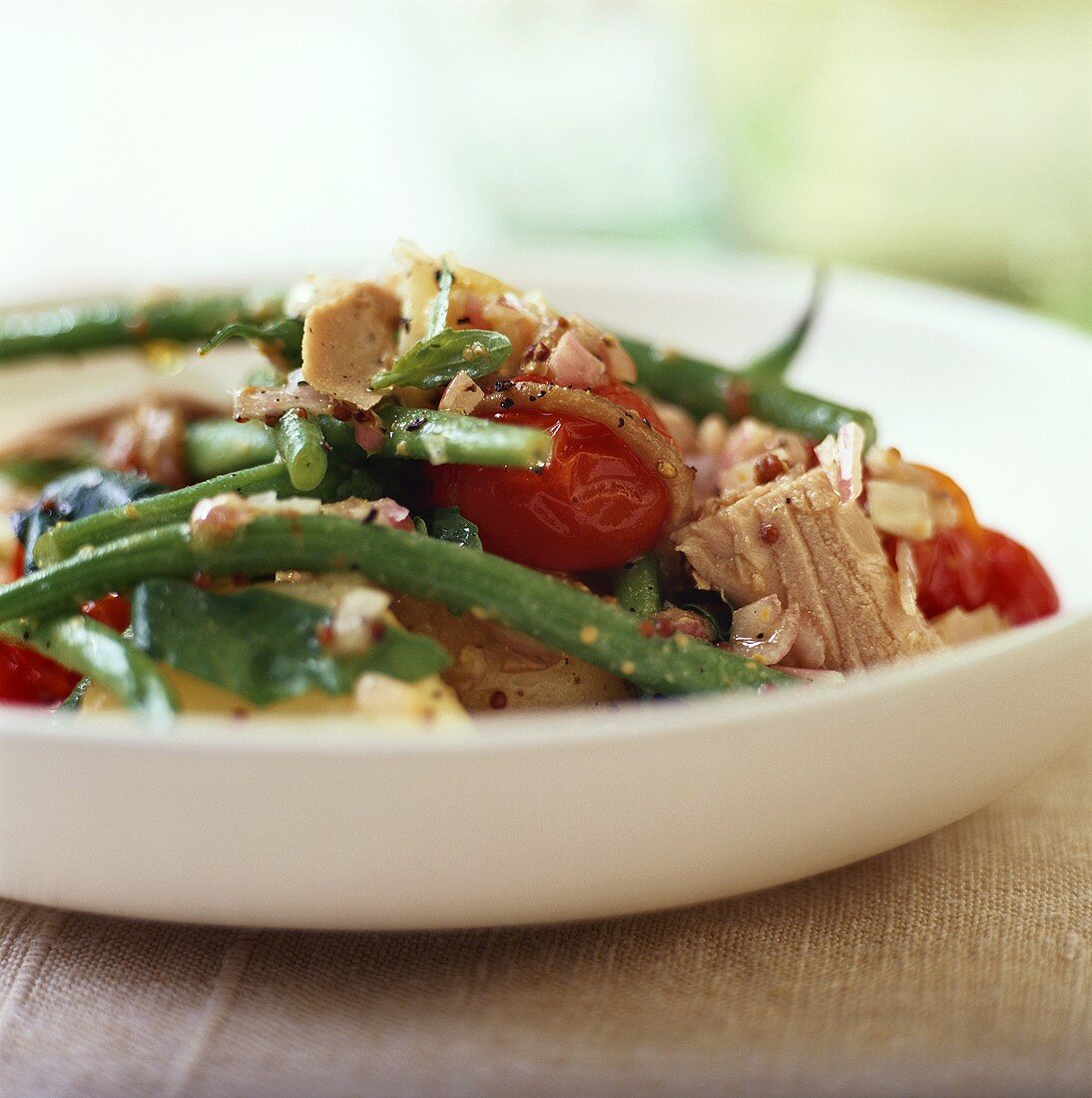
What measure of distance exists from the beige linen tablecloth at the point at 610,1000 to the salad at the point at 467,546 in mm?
509

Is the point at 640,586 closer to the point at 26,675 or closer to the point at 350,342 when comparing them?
the point at 350,342

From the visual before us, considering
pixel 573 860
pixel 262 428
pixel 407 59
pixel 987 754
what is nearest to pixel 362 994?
pixel 573 860

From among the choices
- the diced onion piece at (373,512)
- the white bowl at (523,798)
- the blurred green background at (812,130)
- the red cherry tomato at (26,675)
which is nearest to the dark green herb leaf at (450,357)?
the diced onion piece at (373,512)

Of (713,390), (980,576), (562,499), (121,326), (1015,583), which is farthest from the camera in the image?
(121,326)

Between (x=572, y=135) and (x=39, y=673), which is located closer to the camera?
(x=39, y=673)

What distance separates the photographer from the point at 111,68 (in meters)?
10.2

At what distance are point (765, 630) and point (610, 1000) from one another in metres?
1.00

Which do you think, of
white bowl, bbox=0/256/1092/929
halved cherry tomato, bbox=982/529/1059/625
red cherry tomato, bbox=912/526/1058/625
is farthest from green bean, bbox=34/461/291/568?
halved cherry tomato, bbox=982/529/1059/625

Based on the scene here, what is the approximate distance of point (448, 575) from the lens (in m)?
2.71

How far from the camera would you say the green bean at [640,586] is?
3.02 m

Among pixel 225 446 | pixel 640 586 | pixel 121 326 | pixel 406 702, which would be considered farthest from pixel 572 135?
pixel 406 702

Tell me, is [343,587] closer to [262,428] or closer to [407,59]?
[262,428]

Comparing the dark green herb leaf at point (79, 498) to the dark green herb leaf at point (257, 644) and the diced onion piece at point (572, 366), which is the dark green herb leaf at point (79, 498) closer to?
the dark green herb leaf at point (257, 644)

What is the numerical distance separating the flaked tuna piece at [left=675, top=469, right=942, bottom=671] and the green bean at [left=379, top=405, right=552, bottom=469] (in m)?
0.55
